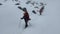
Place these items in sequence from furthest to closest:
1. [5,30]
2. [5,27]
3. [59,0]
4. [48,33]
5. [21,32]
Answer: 1. [59,0]
2. [5,27]
3. [5,30]
4. [21,32]
5. [48,33]

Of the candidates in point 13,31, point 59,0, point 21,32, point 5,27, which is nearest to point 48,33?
point 21,32

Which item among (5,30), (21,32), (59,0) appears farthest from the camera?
(59,0)

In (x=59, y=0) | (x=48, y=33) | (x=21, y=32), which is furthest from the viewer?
(x=59, y=0)

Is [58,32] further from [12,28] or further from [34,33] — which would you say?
[12,28]

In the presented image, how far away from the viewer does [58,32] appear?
28.7 ft

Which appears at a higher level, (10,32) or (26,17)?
(26,17)

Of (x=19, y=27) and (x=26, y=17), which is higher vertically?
(x=26, y=17)

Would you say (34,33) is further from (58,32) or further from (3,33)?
(3,33)

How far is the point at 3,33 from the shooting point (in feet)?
31.7

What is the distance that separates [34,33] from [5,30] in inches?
83.5

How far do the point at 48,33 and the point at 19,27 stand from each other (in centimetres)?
257

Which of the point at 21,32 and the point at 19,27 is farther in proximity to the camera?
the point at 19,27

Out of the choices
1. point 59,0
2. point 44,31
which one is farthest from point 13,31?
point 59,0

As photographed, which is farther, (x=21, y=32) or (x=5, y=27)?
(x=5, y=27)
